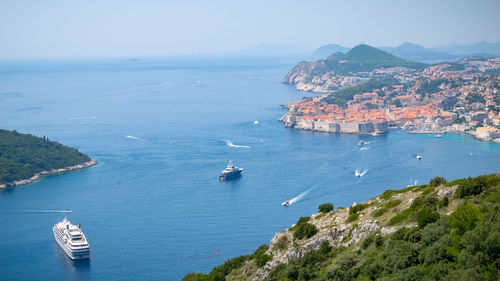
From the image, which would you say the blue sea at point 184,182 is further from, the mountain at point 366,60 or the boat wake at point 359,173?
the mountain at point 366,60

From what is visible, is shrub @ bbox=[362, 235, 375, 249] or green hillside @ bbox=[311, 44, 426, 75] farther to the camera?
green hillside @ bbox=[311, 44, 426, 75]

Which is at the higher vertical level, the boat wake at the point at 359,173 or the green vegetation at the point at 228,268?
the green vegetation at the point at 228,268

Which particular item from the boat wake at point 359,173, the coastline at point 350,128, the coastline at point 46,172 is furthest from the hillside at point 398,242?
the coastline at point 350,128

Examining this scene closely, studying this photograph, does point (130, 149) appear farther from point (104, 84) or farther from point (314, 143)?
point (104, 84)

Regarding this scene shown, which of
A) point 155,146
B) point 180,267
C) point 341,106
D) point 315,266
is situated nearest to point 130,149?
point 155,146

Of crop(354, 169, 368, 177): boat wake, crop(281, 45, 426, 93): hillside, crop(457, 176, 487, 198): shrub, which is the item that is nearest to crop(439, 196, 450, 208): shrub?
crop(457, 176, 487, 198): shrub

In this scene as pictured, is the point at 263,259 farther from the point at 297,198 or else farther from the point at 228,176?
Result: the point at 228,176

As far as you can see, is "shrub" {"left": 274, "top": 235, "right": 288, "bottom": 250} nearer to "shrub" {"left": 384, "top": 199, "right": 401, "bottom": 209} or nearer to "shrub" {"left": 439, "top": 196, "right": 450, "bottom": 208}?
"shrub" {"left": 384, "top": 199, "right": 401, "bottom": 209}

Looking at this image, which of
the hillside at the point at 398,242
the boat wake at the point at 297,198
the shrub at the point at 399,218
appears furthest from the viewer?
the boat wake at the point at 297,198
